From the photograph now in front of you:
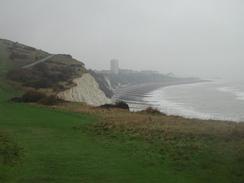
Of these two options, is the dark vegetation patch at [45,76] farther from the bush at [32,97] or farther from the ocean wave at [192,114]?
the ocean wave at [192,114]

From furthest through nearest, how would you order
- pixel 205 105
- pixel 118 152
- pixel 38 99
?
pixel 205 105, pixel 38 99, pixel 118 152

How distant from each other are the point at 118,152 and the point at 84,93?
44463 millimetres

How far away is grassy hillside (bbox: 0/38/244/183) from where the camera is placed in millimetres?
12219

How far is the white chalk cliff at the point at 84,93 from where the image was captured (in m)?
51.2

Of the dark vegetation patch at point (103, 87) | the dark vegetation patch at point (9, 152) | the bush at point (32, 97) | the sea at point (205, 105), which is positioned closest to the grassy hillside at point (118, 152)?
the dark vegetation patch at point (9, 152)

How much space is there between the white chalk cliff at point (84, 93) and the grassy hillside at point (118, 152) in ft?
92.2

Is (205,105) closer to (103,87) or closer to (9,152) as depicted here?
(103,87)

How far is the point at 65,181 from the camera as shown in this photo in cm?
1161

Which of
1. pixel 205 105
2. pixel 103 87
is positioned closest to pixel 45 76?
pixel 205 105

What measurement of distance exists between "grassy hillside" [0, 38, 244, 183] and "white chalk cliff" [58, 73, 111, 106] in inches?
1107

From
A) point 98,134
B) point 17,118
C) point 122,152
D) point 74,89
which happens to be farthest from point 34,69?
point 122,152

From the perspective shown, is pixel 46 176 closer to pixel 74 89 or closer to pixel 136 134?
pixel 136 134

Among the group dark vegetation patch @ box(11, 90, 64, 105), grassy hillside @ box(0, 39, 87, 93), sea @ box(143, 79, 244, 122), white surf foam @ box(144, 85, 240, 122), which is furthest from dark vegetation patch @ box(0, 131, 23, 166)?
white surf foam @ box(144, 85, 240, 122)

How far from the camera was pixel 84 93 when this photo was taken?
59188 millimetres
